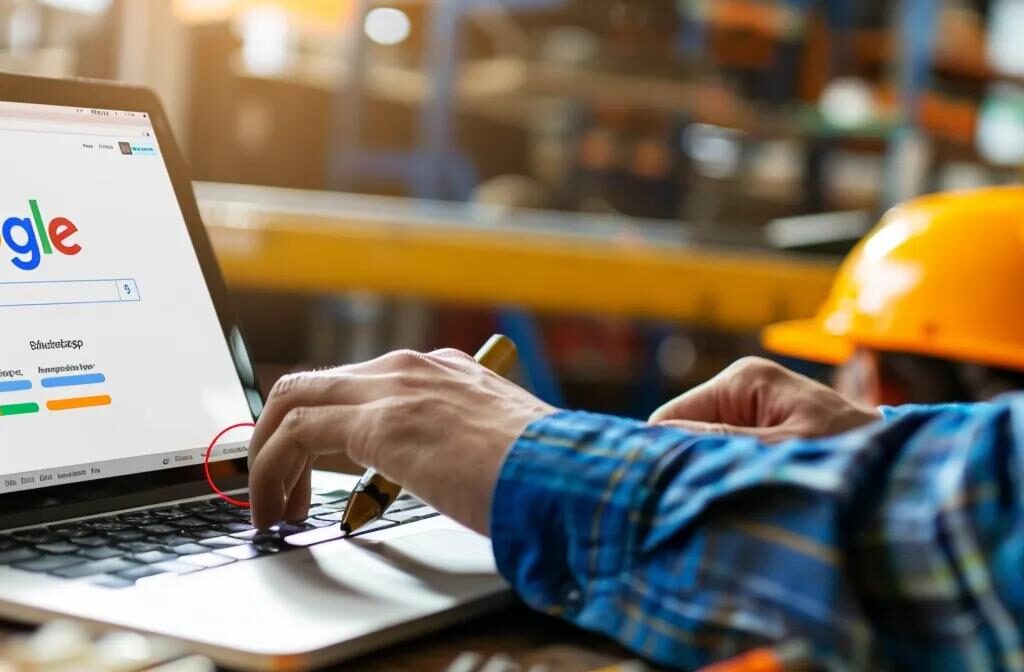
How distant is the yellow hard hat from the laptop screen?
4.65 ft

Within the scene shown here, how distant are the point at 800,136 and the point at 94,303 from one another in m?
4.20

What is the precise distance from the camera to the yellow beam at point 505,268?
2387 millimetres

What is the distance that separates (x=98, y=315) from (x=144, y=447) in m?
0.09

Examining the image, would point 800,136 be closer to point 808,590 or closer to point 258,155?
point 258,155

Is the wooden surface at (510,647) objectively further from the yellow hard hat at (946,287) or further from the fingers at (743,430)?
the yellow hard hat at (946,287)

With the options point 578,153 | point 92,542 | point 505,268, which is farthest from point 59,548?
point 578,153

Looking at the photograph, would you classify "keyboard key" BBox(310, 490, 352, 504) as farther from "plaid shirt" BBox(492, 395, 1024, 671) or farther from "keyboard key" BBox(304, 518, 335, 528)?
"plaid shirt" BBox(492, 395, 1024, 671)

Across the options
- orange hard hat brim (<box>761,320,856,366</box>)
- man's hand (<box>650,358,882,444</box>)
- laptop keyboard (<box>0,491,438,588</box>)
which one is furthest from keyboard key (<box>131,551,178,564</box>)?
orange hard hat brim (<box>761,320,856,366</box>)

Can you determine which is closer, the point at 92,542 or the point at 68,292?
the point at 92,542

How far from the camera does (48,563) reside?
632 millimetres

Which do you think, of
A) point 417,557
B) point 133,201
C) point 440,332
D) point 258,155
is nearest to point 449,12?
point 258,155

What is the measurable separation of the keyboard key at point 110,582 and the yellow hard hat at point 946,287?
1630 mm

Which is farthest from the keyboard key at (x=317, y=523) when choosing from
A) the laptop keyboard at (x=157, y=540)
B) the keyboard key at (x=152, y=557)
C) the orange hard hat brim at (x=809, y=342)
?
the orange hard hat brim at (x=809, y=342)

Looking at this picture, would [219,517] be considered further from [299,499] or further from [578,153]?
[578,153]
